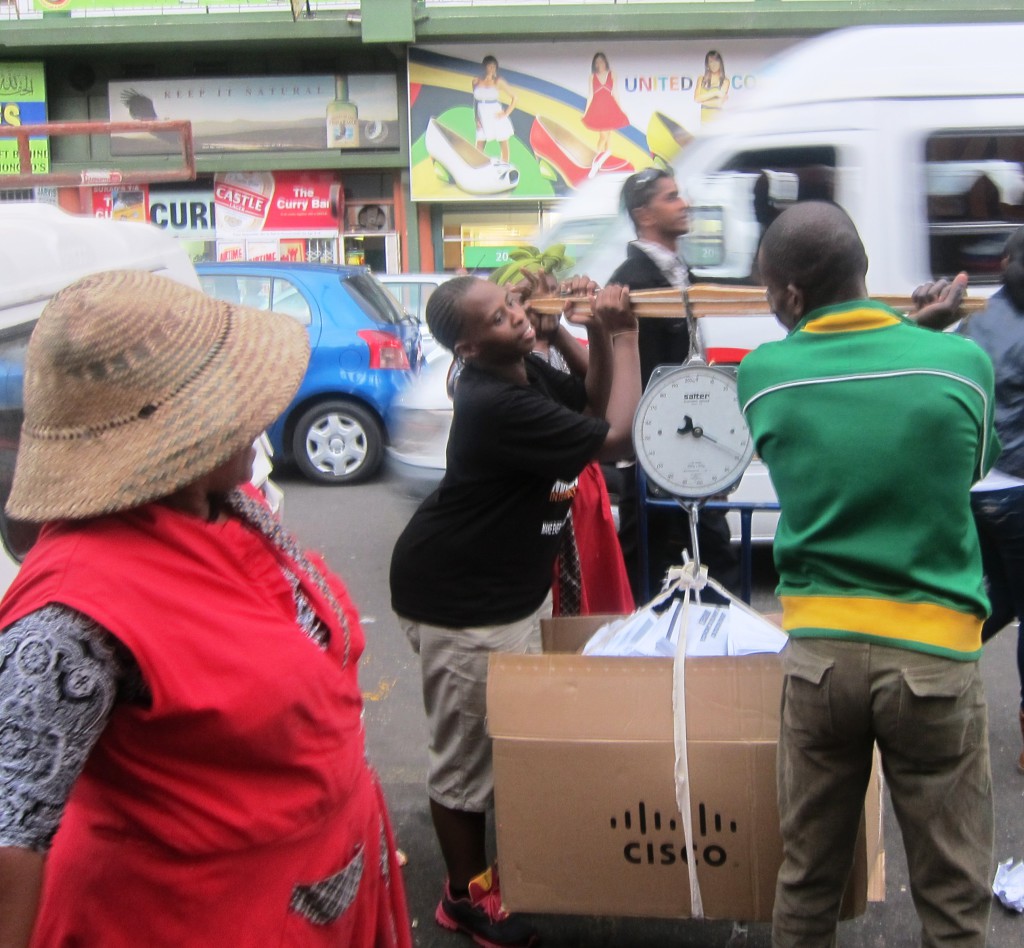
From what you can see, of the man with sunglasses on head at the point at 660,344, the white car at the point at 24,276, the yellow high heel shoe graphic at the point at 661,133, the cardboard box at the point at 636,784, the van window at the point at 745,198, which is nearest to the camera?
the white car at the point at 24,276

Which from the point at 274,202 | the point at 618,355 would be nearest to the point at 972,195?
the point at 618,355

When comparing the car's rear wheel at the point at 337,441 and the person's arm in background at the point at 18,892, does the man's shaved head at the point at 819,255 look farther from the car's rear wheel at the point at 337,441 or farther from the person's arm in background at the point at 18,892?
the car's rear wheel at the point at 337,441

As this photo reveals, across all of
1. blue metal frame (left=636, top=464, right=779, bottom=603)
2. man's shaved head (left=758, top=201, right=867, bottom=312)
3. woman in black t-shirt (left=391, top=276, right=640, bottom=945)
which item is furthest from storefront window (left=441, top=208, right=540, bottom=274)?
man's shaved head (left=758, top=201, right=867, bottom=312)

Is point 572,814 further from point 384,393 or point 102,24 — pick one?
point 102,24

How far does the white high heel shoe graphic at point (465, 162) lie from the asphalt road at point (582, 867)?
9.66 m

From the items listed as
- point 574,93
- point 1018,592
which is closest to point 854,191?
point 1018,592

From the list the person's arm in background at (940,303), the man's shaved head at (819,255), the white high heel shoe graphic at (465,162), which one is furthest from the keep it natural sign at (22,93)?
the man's shaved head at (819,255)

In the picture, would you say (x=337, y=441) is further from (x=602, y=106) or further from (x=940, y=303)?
(x=602, y=106)

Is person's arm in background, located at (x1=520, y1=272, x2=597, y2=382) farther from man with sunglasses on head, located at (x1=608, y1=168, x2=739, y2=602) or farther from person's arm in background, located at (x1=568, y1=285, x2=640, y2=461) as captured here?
man with sunglasses on head, located at (x1=608, y1=168, x2=739, y2=602)

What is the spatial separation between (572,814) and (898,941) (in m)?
1.01

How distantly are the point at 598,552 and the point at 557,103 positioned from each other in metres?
13.4

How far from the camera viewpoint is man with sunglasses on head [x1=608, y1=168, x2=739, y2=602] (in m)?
3.89

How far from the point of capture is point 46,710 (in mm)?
1184

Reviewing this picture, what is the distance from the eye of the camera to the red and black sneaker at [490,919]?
2822 mm
